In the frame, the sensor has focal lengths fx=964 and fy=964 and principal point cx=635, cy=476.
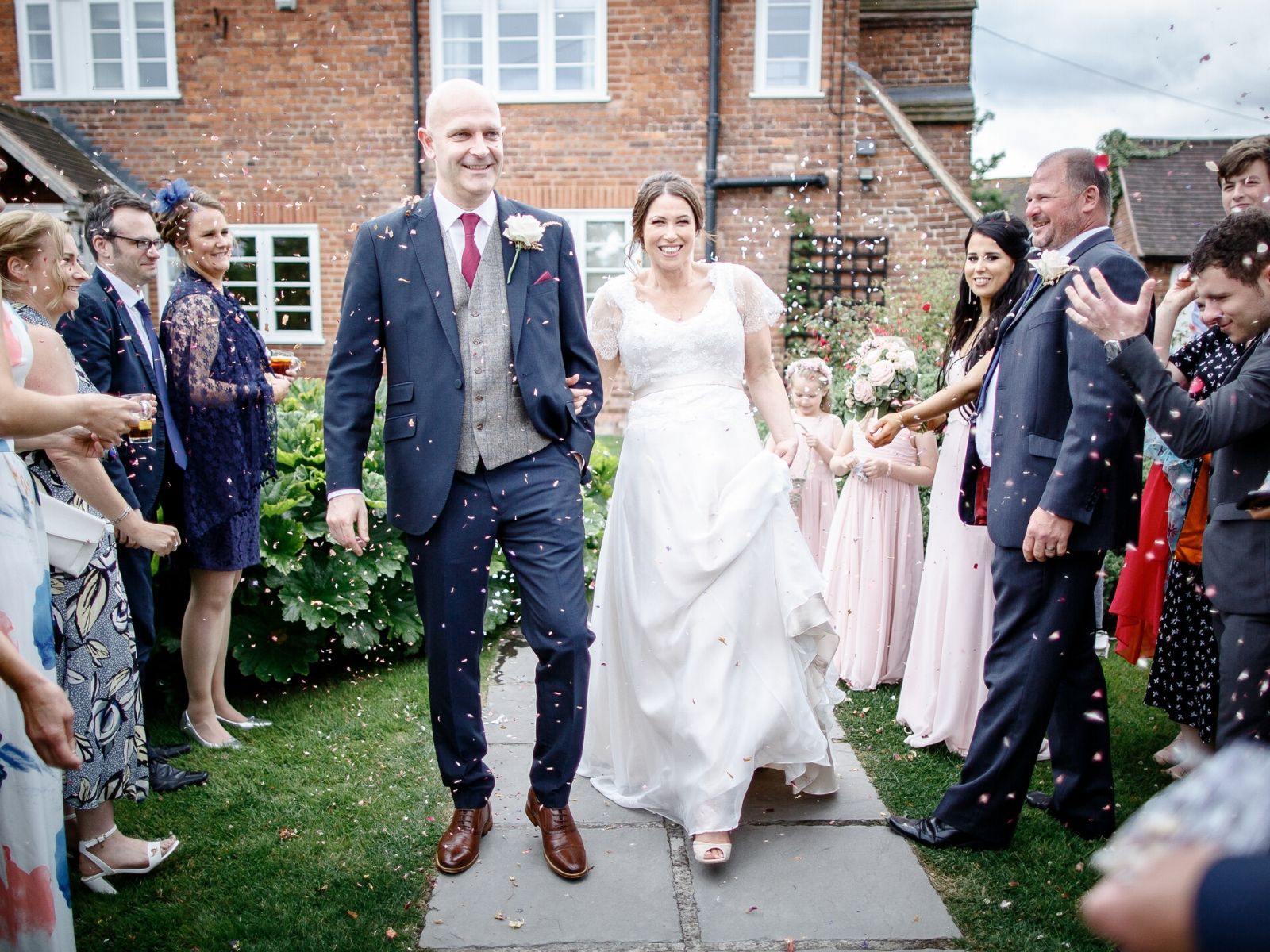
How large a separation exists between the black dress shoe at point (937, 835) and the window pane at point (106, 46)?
46.9 ft

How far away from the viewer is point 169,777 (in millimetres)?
3562

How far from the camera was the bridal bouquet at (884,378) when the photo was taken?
4711mm

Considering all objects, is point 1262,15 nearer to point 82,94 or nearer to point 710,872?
point 710,872

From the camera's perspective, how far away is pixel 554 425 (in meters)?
3.01

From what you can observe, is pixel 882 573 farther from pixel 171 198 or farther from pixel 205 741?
pixel 171 198

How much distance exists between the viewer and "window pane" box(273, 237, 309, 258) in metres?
13.0

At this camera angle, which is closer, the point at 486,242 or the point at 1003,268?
the point at 486,242

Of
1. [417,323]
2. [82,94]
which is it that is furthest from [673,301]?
[82,94]

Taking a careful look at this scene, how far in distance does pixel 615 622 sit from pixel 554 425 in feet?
2.86

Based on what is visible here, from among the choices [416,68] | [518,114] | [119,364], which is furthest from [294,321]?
[119,364]

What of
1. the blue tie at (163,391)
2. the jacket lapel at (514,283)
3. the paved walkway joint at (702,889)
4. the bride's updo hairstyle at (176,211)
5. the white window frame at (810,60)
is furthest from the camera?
the white window frame at (810,60)

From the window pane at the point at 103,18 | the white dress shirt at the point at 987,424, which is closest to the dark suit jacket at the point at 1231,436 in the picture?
the white dress shirt at the point at 987,424

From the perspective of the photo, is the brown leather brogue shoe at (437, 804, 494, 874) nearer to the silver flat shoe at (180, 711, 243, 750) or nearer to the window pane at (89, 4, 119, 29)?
the silver flat shoe at (180, 711, 243, 750)

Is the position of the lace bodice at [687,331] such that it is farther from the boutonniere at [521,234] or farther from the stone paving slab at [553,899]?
the stone paving slab at [553,899]
